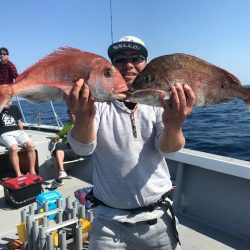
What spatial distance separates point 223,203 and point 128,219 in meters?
2.53

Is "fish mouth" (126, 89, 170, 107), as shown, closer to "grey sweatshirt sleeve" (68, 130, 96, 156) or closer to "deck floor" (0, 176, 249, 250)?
"grey sweatshirt sleeve" (68, 130, 96, 156)

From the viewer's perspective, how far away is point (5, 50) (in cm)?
771

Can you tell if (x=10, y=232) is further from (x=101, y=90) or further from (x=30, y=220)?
(x=101, y=90)

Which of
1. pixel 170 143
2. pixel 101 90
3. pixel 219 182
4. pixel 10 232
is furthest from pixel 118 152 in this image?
pixel 10 232

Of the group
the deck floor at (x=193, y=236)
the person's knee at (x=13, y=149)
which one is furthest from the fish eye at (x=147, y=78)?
the person's knee at (x=13, y=149)

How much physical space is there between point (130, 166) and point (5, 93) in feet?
2.90

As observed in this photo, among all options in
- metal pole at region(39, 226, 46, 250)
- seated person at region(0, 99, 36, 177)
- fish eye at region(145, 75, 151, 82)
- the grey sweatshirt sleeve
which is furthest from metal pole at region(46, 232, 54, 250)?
seated person at region(0, 99, 36, 177)

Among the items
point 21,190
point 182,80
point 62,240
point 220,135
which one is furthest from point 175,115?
point 220,135

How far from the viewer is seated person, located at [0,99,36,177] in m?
6.18

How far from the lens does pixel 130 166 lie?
2.12 metres

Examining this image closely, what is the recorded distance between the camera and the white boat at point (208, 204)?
3.96m

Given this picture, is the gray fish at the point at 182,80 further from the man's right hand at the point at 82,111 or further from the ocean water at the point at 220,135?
the ocean water at the point at 220,135

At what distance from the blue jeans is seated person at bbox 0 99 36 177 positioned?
4416 millimetres

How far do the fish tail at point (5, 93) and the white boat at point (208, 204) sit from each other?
9.48 ft
